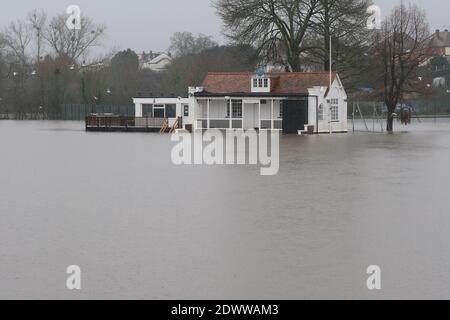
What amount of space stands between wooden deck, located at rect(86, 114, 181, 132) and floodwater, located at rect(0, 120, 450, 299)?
34654mm

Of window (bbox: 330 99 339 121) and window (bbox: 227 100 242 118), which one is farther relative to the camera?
window (bbox: 227 100 242 118)

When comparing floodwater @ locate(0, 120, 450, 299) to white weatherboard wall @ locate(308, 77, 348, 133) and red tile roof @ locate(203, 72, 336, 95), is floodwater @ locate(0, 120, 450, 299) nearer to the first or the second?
white weatherboard wall @ locate(308, 77, 348, 133)

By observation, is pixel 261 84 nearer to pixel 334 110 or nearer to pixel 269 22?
pixel 334 110

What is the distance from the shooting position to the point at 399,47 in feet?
179

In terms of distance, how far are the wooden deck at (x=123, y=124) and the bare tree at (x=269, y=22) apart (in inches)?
359

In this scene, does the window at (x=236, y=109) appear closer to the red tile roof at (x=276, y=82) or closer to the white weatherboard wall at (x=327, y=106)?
the red tile roof at (x=276, y=82)

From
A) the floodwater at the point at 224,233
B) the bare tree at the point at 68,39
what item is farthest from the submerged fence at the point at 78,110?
the floodwater at the point at 224,233

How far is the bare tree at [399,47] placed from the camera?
2121 inches

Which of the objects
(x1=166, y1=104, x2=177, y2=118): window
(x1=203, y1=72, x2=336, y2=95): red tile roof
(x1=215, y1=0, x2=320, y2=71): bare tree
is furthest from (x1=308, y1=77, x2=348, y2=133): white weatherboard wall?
(x1=166, y1=104, x2=177, y2=118): window

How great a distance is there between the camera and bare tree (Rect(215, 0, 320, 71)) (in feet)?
185

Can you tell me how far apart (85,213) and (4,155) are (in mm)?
15227

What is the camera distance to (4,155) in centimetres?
2722
